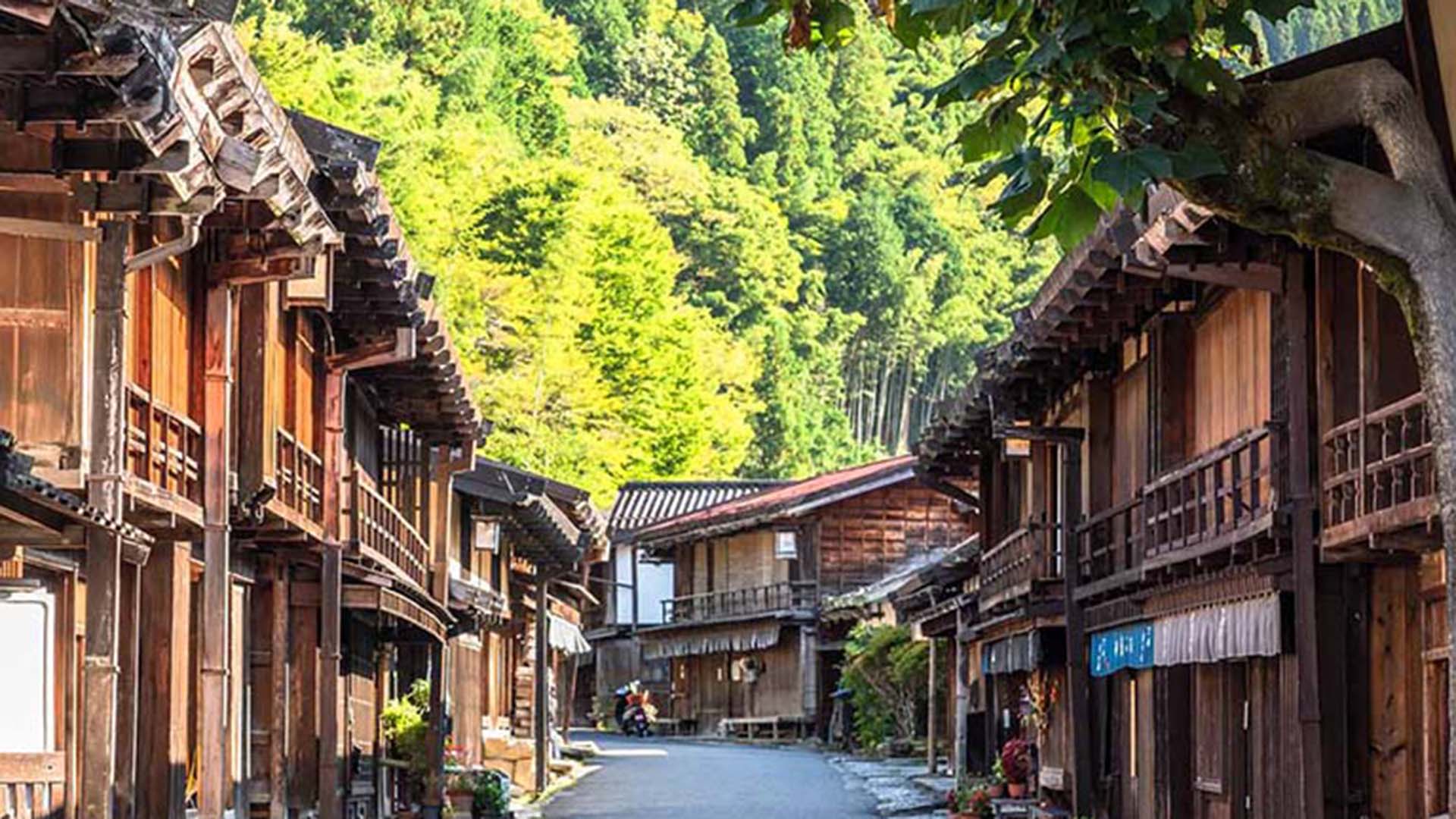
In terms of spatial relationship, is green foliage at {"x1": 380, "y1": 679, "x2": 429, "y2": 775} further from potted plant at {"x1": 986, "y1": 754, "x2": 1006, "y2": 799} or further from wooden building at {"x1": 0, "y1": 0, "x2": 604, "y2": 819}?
potted plant at {"x1": 986, "y1": 754, "x2": 1006, "y2": 799}

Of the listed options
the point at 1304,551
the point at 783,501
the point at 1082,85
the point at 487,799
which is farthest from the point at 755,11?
the point at 783,501

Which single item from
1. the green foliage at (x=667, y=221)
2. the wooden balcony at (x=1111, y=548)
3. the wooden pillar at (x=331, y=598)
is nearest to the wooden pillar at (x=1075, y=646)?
the wooden balcony at (x=1111, y=548)

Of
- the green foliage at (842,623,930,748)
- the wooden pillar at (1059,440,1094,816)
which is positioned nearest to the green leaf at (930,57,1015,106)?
the wooden pillar at (1059,440,1094,816)

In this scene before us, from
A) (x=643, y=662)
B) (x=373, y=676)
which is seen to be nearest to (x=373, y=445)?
(x=373, y=676)

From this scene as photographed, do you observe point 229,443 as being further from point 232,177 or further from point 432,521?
point 432,521

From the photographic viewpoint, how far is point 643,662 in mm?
80375

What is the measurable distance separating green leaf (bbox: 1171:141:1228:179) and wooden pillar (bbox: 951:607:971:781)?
85.3ft

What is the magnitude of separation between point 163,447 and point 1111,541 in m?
12.4

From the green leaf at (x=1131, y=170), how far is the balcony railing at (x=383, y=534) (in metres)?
17.0

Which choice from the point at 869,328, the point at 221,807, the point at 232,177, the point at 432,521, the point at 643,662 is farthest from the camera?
the point at 869,328

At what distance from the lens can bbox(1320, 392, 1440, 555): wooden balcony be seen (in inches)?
593

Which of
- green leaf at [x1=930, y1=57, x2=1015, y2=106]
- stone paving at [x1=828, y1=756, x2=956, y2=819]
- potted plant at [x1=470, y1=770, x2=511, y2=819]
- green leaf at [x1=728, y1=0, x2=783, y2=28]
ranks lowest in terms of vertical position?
stone paving at [x1=828, y1=756, x2=956, y2=819]

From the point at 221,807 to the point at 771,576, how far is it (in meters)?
49.9

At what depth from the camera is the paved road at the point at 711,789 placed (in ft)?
112
